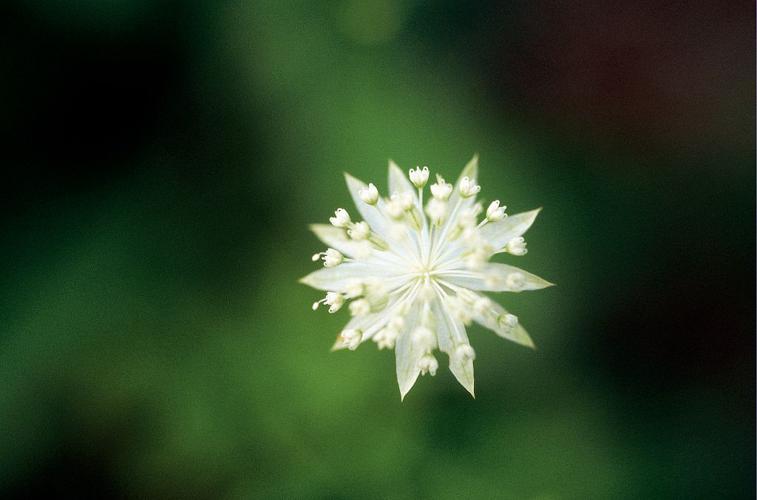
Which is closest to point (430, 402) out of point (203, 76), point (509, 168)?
point (509, 168)

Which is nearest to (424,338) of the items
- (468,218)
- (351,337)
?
(351,337)

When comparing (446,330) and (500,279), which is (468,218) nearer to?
(500,279)

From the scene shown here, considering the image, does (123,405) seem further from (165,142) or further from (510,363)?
(510,363)

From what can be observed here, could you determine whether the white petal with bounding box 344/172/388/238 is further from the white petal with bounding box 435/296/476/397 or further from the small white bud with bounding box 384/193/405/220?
the white petal with bounding box 435/296/476/397

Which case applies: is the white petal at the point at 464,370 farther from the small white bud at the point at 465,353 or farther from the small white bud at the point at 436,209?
the small white bud at the point at 436,209

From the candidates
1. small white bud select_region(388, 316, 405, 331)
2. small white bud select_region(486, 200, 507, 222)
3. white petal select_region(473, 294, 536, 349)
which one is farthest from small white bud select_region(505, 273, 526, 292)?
small white bud select_region(388, 316, 405, 331)

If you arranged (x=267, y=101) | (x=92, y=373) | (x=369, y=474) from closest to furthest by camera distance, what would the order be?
(x=369, y=474) < (x=92, y=373) < (x=267, y=101)

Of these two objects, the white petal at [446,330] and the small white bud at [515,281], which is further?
the white petal at [446,330]

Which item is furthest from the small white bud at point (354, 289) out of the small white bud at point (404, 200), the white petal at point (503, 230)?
the white petal at point (503, 230)
